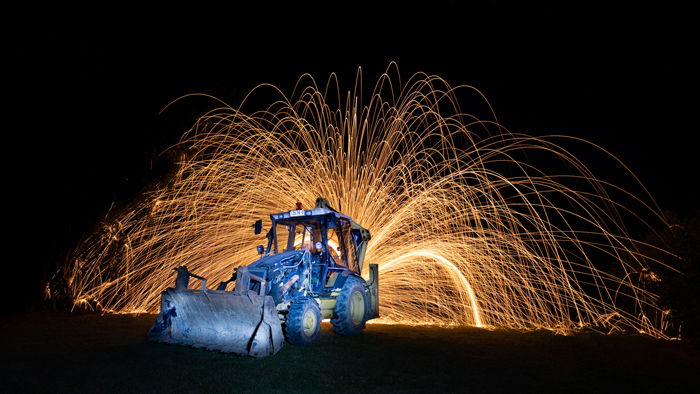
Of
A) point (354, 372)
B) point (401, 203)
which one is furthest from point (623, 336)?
point (354, 372)

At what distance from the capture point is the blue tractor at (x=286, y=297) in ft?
27.7

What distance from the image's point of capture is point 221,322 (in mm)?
8789

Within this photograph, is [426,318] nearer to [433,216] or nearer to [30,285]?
[433,216]

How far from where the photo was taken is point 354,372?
713 centimetres

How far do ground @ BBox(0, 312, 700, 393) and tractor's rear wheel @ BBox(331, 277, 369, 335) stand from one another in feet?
0.93

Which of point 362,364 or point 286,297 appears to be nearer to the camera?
point 362,364

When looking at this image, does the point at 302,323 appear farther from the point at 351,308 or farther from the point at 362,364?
the point at 351,308

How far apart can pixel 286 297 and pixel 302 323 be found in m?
0.93

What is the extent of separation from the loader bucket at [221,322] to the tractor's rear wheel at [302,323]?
Result: 50 centimetres

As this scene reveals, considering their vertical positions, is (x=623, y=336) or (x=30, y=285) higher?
(x=30, y=285)

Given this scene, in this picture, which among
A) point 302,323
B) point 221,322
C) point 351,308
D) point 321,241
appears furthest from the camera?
point 321,241

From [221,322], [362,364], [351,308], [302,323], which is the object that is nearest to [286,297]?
[302,323]

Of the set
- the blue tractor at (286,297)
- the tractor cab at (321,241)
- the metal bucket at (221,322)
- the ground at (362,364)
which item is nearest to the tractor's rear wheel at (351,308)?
the blue tractor at (286,297)

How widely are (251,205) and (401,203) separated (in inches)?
189
